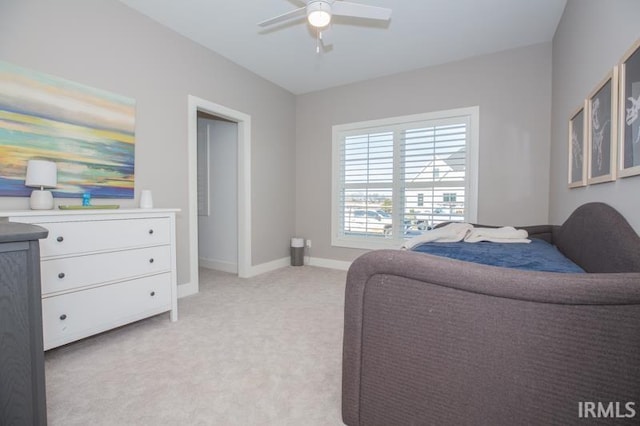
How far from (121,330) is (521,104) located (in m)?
4.31

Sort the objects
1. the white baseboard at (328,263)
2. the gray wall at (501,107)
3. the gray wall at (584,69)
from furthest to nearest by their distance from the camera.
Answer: the white baseboard at (328,263) < the gray wall at (501,107) < the gray wall at (584,69)

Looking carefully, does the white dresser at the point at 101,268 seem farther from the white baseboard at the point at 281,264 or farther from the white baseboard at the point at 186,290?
the white baseboard at the point at 281,264

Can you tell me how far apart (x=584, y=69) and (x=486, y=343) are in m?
2.18

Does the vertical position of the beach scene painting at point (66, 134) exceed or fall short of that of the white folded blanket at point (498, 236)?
it exceeds it

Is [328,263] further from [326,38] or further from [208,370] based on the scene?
[326,38]

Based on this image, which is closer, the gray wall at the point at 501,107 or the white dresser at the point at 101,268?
the white dresser at the point at 101,268

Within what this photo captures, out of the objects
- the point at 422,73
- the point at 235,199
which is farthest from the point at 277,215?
the point at 422,73

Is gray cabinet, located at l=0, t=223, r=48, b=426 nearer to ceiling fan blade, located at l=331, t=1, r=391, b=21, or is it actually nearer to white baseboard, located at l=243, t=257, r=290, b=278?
ceiling fan blade, located at l=331, t=1, r=391, b=21

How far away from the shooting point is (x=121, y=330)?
2174mm

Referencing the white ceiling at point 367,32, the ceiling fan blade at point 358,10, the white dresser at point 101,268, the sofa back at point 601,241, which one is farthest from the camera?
the white ceiling at point 367,32

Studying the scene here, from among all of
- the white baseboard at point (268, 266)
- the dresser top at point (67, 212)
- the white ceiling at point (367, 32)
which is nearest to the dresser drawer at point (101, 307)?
the dresser top at point (67, 212)

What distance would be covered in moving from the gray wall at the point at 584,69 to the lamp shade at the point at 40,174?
123 inches

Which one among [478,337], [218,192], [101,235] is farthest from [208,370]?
[218,192]

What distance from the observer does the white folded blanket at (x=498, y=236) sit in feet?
6.78
